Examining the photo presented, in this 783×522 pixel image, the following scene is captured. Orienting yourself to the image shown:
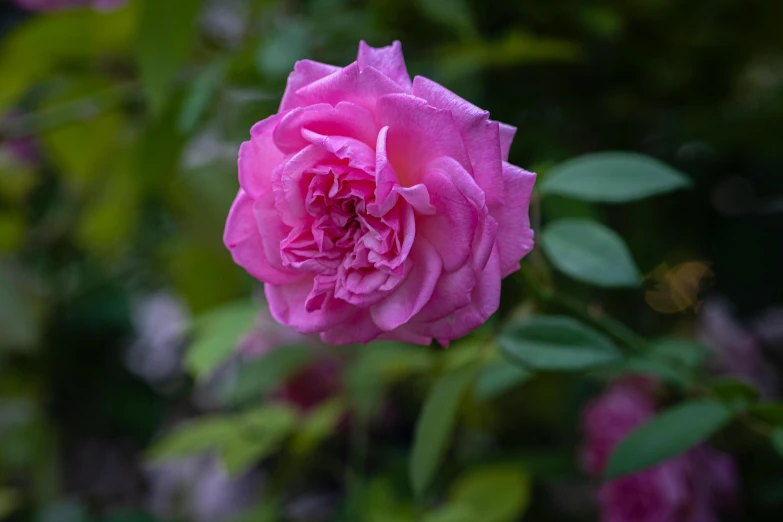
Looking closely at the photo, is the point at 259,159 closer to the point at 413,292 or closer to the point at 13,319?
the point at 413,292

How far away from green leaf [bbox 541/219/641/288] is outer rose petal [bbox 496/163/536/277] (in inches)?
3.8

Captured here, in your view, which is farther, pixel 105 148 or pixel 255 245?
pixel 105 148

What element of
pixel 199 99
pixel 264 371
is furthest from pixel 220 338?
pixel 199 99

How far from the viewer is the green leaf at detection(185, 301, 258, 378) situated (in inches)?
20.2

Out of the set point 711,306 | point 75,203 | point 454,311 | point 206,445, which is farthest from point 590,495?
point 75,203

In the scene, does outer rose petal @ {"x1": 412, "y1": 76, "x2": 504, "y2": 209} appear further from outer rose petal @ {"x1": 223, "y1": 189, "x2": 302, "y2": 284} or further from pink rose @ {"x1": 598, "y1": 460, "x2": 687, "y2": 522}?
pink rose @ {"x1": 598, "y1": 460, "x2": 687, "y2": 522}

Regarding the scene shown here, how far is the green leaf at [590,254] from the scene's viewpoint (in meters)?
0.35

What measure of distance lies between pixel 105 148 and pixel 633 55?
0.59 m

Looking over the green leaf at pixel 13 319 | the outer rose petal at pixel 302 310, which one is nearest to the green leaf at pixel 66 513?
the green leaf at pixel 13 319

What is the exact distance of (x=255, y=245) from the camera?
0.29 meters

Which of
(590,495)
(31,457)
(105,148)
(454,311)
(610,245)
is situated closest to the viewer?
(454,311)

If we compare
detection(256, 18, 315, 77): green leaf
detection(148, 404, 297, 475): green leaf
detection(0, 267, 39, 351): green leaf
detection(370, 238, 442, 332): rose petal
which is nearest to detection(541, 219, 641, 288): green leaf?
detection(370, 238, 442, 332): rose petal

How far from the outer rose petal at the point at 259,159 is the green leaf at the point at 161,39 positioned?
20 centimetres

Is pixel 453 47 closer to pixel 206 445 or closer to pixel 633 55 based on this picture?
pixel 633 55
